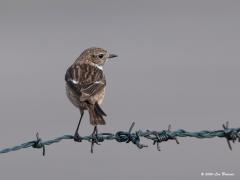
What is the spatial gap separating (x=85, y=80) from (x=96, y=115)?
3.18 feet

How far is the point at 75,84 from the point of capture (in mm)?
9086

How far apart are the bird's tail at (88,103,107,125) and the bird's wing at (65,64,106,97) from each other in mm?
200

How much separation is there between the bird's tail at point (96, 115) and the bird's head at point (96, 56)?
2.40 meters

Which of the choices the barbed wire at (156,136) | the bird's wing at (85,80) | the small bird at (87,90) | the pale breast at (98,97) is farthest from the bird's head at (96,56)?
the barbed wire at (156,136)

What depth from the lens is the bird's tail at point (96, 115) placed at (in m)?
8.31

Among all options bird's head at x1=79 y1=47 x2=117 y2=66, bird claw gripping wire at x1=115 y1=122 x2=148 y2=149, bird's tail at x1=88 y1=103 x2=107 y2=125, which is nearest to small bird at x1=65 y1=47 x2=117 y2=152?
bird's tail at x1=88 y1=103 x2=107 y2=125

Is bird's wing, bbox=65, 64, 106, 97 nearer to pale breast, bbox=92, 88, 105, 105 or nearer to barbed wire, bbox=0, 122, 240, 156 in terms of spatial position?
pale breast, bbox=92, 88, 105, 105

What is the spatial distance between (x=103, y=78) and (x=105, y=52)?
1748 mm

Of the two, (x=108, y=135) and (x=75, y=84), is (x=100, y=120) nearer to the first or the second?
(x=75, y=84)

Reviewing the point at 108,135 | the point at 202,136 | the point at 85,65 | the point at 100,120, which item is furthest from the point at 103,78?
the point at 202,136

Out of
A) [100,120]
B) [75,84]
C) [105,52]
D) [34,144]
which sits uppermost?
[105,52]

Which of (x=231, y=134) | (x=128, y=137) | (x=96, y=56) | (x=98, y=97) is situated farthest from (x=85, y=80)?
(x=231, y=134)

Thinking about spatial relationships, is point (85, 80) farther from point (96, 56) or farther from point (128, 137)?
point (128, 137)

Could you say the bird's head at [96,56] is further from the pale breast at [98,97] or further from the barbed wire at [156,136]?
the barbed wire at [156,136]
